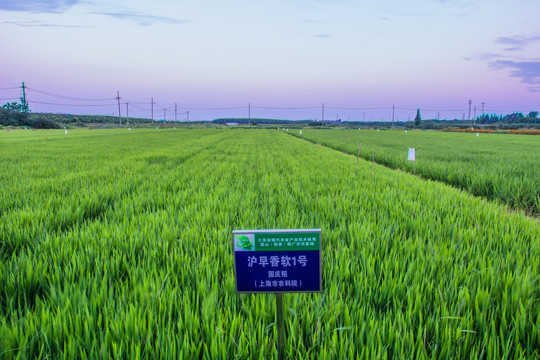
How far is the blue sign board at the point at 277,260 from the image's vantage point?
0.96 meters

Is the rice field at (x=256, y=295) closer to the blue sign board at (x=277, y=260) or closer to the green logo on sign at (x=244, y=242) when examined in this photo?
the blue sign board at (x=277, y=260)

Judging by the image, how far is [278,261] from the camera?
1.00 metres

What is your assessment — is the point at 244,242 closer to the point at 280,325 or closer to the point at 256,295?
the point at 280,325

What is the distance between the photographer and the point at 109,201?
4.27 m

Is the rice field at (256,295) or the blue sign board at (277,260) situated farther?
the rice field at (256,295)

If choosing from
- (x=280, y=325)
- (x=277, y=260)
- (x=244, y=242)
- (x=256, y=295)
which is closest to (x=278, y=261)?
(x=277, y=260)

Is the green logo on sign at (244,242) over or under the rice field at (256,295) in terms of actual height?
over

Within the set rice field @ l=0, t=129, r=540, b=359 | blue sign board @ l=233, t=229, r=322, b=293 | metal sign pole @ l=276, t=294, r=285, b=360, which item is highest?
blue sign board @ l=233, t=229, r=322, b=293

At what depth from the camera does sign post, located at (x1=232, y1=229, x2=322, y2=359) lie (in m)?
0.96

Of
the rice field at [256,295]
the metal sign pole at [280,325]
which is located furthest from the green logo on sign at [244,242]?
the rice field at [256,295]

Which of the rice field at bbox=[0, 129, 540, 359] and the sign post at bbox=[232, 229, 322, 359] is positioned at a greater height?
the sign post at bbox=[232, 229, 322, 359]

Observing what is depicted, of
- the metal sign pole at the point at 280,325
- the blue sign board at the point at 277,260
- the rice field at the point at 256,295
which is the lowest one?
the rice field at the point at 256,295

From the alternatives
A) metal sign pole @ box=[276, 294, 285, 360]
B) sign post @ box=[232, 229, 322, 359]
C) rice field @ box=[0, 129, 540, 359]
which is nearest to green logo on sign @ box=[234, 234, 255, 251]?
sign post @ box=[232, 229, 322, 359]

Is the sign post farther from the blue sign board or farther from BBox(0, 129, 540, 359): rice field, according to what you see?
BBox(0, 129, 540, 359): rice field
